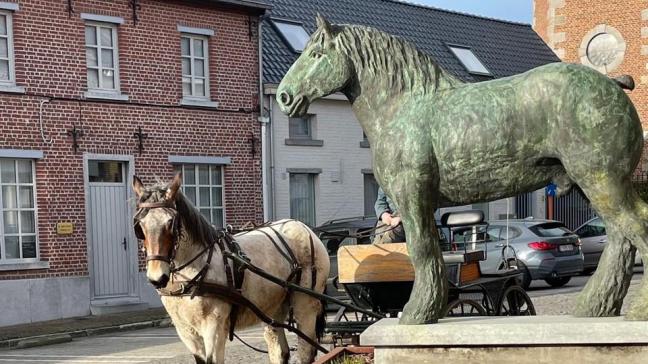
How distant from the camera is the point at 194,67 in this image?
19906 mm

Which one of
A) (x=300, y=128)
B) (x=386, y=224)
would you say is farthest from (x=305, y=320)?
(x=300, y=128)

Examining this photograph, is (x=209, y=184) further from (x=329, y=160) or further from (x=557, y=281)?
(x=557, y=281)

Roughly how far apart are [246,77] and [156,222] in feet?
47.6

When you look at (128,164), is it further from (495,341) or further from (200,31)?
(495,341)

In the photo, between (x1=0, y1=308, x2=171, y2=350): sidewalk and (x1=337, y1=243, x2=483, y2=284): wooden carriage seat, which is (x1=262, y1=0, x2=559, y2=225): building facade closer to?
(x1=0, y1=308, x2=171, y2=350): sidewalk

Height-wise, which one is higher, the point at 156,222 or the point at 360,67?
the point at 360,67

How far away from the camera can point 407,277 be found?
868cm

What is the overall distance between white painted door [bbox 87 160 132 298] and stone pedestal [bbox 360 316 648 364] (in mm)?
14233

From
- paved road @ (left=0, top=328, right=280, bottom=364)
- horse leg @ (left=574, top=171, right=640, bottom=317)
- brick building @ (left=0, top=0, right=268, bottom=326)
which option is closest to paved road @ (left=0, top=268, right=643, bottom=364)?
paved road @ (left=0, top=328, right=280, bottom=364)

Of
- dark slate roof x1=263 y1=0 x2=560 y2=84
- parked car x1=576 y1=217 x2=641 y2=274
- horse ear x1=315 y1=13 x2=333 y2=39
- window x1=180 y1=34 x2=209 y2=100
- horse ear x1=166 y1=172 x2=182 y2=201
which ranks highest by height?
dark slate roof x1=263 y1=0 x2=560 y2=84

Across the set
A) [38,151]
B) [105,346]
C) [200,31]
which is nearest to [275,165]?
[200,31]

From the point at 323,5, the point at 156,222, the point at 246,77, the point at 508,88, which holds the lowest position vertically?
the point at 156,222

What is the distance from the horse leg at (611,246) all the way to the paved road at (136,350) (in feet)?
21.8

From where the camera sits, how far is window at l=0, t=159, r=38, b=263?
17.0 metres
